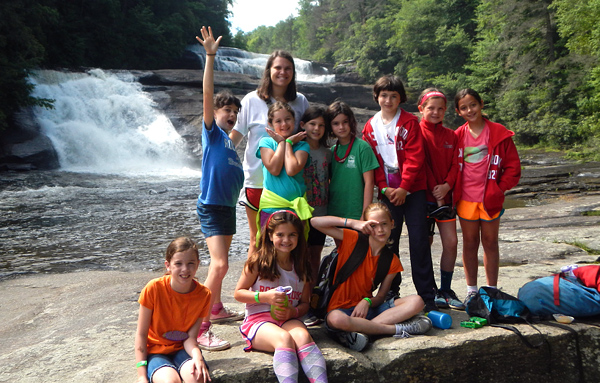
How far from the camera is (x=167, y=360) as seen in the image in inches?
99.0

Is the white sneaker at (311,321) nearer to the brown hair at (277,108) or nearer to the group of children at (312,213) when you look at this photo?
the group of children at (312,213)

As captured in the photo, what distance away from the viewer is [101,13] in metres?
27.6

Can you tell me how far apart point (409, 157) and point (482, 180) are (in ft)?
2.12

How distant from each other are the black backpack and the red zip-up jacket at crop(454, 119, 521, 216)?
37.1 inches

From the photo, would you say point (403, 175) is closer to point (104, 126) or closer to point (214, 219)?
point (214, 219)

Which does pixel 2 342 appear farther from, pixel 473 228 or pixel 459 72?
pixel 459 72

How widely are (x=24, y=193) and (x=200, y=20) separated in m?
28.0

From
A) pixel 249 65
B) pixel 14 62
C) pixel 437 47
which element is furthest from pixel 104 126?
pixel 437 47

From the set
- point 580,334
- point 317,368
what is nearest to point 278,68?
point 317,368

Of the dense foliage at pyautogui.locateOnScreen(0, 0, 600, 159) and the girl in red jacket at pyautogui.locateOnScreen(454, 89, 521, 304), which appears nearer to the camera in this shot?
the girl in red jacket at pyautogui.locateOnScreen(454, 89, 521, 304)

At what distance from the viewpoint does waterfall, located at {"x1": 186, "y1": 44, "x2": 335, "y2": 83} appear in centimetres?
2958

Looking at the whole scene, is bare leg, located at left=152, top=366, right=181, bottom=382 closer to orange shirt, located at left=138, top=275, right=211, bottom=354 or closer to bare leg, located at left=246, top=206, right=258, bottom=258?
orange shirt, located at left=138, top=275, right=211, bottom=354

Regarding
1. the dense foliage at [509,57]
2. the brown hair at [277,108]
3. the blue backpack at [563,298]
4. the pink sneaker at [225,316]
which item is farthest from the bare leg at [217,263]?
the dense foliage at [509,57]

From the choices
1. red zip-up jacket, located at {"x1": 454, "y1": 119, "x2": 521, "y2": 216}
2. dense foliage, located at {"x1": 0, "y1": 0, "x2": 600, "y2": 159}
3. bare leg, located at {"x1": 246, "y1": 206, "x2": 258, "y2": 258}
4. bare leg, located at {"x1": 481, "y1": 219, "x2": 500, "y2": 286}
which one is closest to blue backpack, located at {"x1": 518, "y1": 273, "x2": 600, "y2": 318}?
bare leg, located at {"x1": 481, "y1": 219, "x2": 500, "y2": 286}
